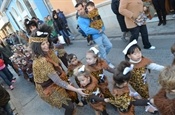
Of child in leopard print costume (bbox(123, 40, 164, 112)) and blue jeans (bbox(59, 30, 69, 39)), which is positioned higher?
child in leopard print costume (bbox(123, 40, 164, 112))

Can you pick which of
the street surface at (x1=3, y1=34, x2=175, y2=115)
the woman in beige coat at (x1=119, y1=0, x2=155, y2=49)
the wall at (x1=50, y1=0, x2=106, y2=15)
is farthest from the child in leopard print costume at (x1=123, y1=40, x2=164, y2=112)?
the wall at (x1=50, y1=0, x2=106, y2=15)

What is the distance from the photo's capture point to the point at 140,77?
10.2 feet

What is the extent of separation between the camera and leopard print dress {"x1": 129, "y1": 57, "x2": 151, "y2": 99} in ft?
10.0

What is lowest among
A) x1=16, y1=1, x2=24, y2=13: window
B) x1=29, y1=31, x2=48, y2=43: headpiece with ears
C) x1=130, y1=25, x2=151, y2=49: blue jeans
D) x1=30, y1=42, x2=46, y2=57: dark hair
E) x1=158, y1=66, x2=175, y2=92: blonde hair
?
x1=130, y1=25, x2=151, y2=49: blue jeans

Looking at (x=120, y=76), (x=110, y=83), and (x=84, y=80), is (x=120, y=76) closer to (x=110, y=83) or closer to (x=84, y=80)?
(x=84, y=80)

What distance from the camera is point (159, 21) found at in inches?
262

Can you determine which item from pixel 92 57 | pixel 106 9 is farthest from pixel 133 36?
pixel 106 9

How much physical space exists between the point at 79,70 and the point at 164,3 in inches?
176

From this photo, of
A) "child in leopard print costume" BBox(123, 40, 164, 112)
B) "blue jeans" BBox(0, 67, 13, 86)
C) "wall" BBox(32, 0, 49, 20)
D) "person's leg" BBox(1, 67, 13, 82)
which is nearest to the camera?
"child in leopard print costume" BBox(123, 40, 164, 112)

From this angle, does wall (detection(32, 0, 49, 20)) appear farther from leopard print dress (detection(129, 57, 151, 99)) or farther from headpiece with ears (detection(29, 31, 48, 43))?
leopard print dress (detection(129, 57, 151, 99))

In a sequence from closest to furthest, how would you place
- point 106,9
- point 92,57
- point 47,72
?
point 47,72 → point 92,57 → point 106,9

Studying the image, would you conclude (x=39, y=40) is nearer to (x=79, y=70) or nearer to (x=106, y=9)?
(x=79, y=70)

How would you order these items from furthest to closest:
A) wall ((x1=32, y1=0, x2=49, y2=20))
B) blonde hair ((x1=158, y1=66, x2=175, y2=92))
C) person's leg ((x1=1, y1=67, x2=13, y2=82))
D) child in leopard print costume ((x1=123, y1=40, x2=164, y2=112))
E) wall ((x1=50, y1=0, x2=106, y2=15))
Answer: wall ((x1=32, y1=0, x2=49, y2=20)) → wall ((x1=50, y1=0, x2=106, y2=15)) → person's leg ((x1=1, y1=67, x2=13, y2=82)) → child in leopard print costume ((x1=123, y1=40, x2=164, y2=112)) → blonde hair ((x1=158, y1=66, x2=175, y2=92))

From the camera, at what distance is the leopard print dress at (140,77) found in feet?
10.0
